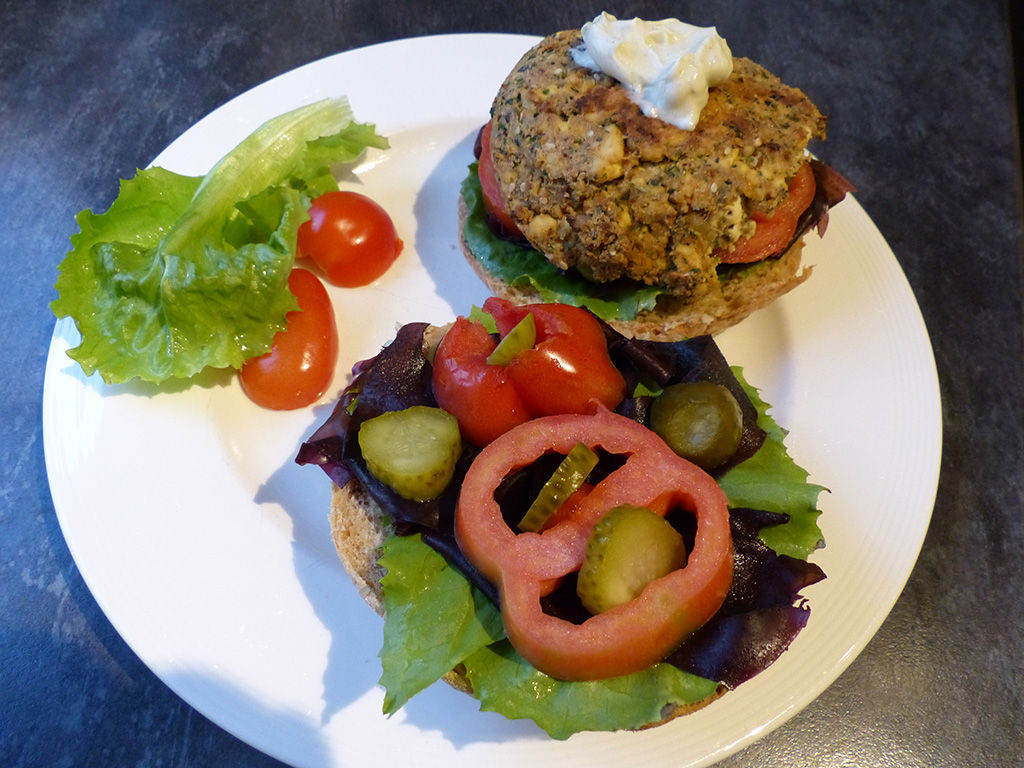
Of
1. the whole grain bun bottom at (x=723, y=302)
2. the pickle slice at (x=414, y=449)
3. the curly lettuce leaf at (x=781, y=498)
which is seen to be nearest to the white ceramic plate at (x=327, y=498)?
the whole grain bun bottom at (x=723, y=302)

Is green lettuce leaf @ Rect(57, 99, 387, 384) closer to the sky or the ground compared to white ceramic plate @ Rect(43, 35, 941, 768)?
closer to the sky

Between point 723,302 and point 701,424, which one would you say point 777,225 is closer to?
point 723,302

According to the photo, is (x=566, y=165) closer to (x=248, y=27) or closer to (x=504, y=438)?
(x=504, y=438)

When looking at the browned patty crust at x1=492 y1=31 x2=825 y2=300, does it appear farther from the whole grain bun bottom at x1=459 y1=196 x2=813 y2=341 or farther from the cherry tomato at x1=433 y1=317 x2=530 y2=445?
the cherry tomato at x1=433 y1=317 x2=530 y2=445

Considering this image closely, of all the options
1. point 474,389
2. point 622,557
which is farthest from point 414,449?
point 622,557

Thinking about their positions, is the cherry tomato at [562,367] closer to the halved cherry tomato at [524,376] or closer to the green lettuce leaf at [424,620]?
the halved cherry tomato at [524,376]

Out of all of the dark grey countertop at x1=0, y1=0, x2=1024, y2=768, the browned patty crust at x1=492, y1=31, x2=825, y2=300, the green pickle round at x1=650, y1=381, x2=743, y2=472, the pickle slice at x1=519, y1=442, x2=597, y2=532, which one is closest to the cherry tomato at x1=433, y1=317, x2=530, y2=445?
the pickle slice at x1=519, y1=442, x2=597, y2=532

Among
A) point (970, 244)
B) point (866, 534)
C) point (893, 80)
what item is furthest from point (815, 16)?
point (866, 534)
